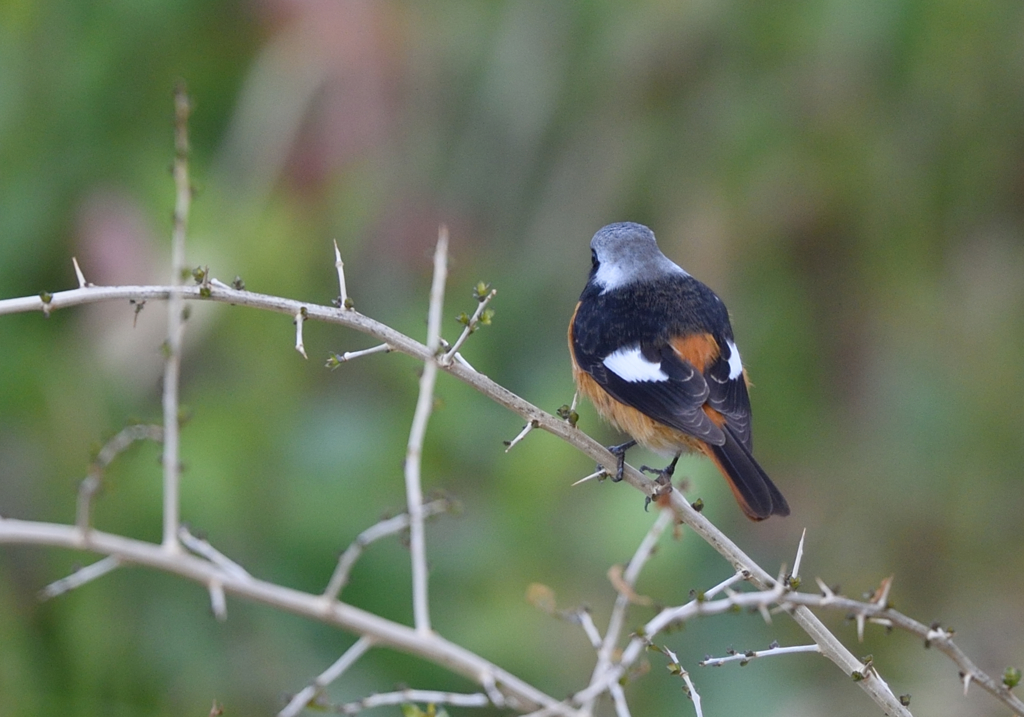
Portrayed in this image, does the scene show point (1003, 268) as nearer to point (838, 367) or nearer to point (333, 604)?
point (838, 367)

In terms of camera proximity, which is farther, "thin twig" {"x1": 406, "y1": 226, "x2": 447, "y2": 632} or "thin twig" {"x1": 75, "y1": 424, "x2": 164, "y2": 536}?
"thin twig" {"x1": 406, "y1": 226, "x2": 447, "y2": 632}

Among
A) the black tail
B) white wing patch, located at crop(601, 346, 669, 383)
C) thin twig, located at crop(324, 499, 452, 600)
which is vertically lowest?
thin twig, located at crop(324, 499, 452, 600)

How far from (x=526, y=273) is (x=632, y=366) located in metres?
2.88

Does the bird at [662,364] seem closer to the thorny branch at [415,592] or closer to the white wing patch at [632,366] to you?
the white wing patch at [632,366]

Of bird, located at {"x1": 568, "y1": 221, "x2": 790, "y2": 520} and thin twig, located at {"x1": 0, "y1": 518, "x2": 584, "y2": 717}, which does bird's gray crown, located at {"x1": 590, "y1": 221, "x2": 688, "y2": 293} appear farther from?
thin twig, located at {"x1": 0, "y1": 518, "x2": 584, "y2": 717}

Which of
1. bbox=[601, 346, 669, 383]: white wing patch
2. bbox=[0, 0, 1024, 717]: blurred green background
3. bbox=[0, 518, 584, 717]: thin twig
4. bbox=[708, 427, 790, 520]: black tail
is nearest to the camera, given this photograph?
bbox=[0, 518, 584, 717]: thin twig

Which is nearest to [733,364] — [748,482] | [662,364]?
[662,364]

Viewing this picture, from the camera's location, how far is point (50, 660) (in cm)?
500

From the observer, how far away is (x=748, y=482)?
332 cm

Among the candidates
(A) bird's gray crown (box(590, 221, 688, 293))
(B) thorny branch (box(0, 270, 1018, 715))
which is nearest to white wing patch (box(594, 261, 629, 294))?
(A) bird's gray crown (box(590, 221, 688, 293))

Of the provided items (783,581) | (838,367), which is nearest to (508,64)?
(838,367)

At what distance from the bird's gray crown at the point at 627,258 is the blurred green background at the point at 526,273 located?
131 cm

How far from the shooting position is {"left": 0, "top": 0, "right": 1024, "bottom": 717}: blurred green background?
5.12 m

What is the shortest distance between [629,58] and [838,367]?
2.17 m
